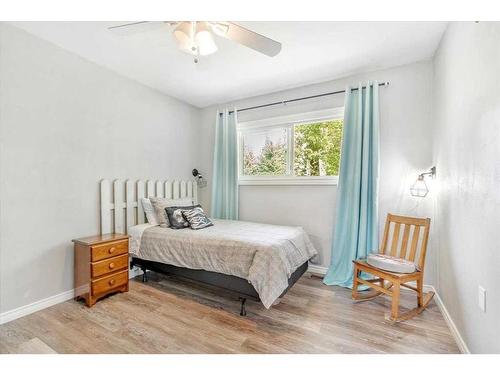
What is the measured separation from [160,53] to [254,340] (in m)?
2.71

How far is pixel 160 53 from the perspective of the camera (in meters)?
2.36

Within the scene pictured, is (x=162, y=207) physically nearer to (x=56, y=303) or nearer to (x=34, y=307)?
(x=56, y=303)

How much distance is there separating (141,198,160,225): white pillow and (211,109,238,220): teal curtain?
97 centimetres

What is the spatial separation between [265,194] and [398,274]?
6.10 feet

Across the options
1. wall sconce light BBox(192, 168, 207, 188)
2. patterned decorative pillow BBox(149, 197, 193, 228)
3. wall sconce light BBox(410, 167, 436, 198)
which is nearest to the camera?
wall sconce light BBox(410, 167, 436, 198)

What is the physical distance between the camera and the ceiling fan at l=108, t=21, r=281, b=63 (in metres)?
1.48

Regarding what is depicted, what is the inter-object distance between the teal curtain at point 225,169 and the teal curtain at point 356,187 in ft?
4.92

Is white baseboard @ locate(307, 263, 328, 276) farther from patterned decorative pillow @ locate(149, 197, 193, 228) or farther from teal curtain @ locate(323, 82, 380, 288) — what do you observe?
patterned decorative pillow @ locate(149, 197, 193, 228)

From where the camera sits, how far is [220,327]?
6.10 ft

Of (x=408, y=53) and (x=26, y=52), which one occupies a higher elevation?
(x=408, y=53)

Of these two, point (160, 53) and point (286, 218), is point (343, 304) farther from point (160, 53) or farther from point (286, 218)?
point (160, 53)

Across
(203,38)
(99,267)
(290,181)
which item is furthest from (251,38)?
(99,267)

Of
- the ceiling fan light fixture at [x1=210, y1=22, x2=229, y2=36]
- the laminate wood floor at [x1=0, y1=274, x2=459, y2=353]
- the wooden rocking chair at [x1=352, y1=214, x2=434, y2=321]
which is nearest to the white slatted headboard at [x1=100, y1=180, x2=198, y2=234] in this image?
the laminate wood floor at [x1=0, y1=274, x2=459, y2=353]
